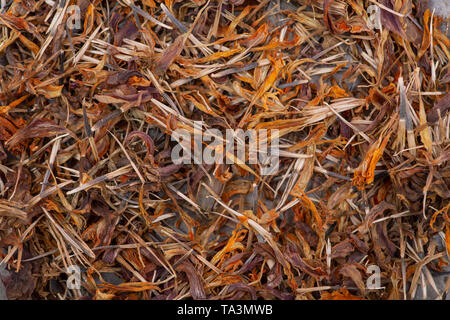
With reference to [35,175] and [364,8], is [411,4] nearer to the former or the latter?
[364,8]

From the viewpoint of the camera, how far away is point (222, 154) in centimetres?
71

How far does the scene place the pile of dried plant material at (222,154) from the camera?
28.4 inches

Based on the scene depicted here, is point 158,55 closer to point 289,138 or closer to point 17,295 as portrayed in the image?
point 289,138

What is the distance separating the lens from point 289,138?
2.46ft

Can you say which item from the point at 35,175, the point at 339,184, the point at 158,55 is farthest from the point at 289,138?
the point at 35,175

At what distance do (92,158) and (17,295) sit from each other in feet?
0.90

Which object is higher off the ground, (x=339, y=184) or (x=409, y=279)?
(x=339, y=184)

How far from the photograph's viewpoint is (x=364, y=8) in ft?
2.49

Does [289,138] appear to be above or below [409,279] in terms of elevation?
above

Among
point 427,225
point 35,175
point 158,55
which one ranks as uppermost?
point 158,55

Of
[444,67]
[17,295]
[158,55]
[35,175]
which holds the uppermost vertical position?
[444,67]

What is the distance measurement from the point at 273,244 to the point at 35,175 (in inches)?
17.6

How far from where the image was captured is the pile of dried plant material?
721 mm
